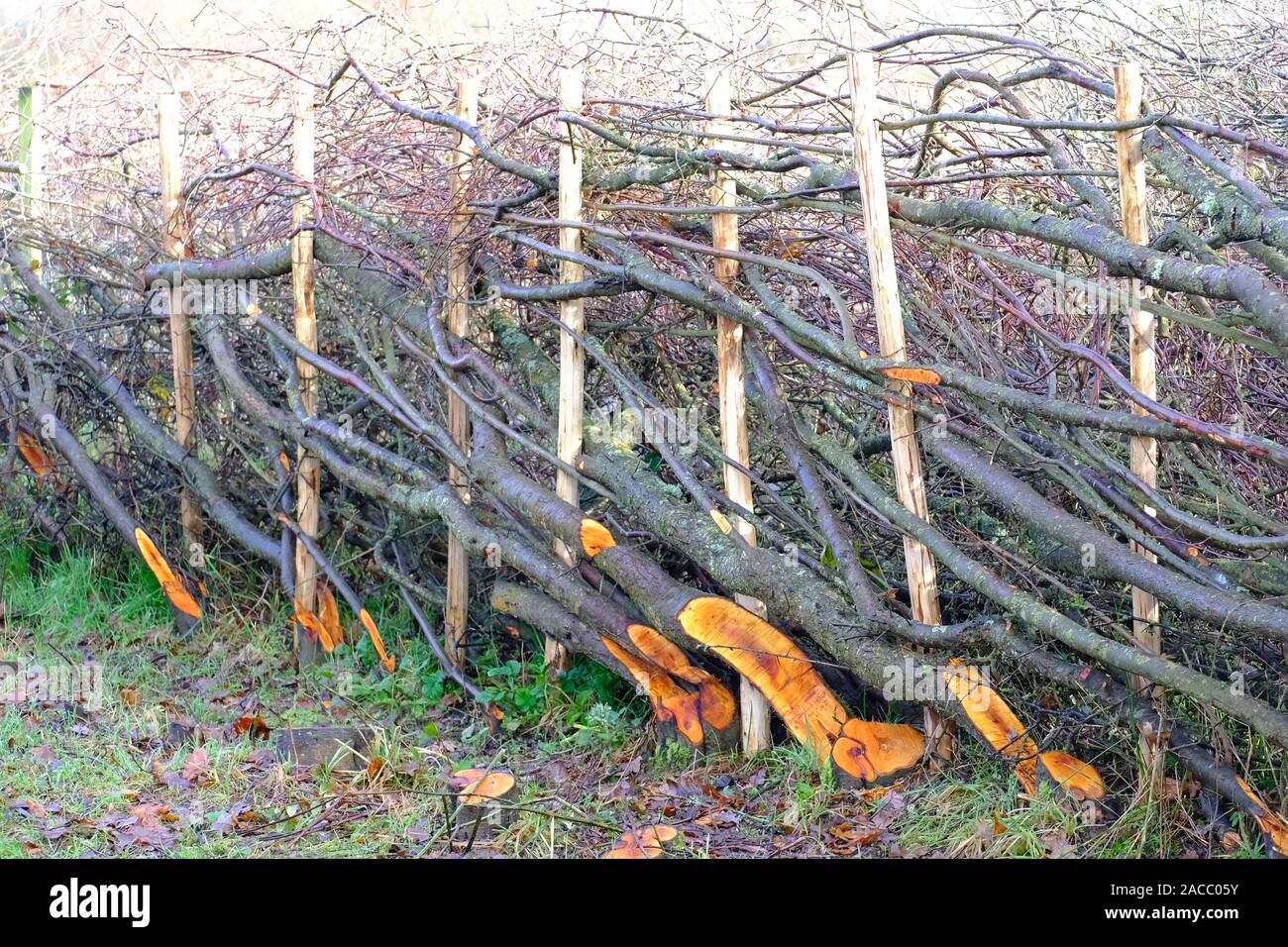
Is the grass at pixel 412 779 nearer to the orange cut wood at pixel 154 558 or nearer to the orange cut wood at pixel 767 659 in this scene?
the orange cut wood at pixel 767 659

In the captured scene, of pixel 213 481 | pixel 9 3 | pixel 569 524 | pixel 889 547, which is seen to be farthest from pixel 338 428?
pixel 9 3

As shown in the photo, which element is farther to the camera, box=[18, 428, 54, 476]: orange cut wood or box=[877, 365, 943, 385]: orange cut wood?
box=[18, 428, 54, 476]: orange cut wood

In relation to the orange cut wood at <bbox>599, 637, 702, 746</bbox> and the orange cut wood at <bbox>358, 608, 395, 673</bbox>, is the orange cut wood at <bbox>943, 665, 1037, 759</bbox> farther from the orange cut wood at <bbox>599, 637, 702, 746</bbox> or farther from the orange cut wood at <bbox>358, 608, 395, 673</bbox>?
the orange cut wood at <bbox>358, 608, 395, 673</bbox>

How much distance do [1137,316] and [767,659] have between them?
1710 millimetres

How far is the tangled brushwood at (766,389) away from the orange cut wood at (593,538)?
2 centimetres

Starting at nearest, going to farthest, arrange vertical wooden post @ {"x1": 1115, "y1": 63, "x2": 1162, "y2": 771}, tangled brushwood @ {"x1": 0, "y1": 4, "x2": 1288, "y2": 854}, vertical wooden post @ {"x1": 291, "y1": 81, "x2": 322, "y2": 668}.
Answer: vertical wooden post @ {"x1": 1115, "y1": 63, "x2": 1162, "y2": 771} → tangled brushwood @ {"x1": 0, "y1": 4, "x2": 1288, "y2": 854} → vertical wooden post @ {"x1": 291, "y1": 81, "x2": 322, "y2": 668}

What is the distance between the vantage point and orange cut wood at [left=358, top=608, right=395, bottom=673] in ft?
19.1

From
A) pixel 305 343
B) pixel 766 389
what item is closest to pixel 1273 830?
pixel 766 389

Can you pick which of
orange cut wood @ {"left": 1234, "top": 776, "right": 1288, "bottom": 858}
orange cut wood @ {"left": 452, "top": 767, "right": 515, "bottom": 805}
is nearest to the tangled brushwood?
orange cut wood @ {"left": 1234, "top": 776, "right": 1288, "bottom": 858}

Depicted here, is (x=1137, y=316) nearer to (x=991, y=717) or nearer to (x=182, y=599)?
(x=991, y=717)

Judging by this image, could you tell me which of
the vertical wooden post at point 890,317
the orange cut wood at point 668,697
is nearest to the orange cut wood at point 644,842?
the orange cut wood at point 668,697

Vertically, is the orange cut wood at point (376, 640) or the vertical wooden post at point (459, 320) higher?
the vertical wooden post at point (459, 320)

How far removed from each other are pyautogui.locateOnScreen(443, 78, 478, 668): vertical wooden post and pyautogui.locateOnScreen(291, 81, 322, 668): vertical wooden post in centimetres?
74

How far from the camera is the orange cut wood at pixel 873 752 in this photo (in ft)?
14.1
